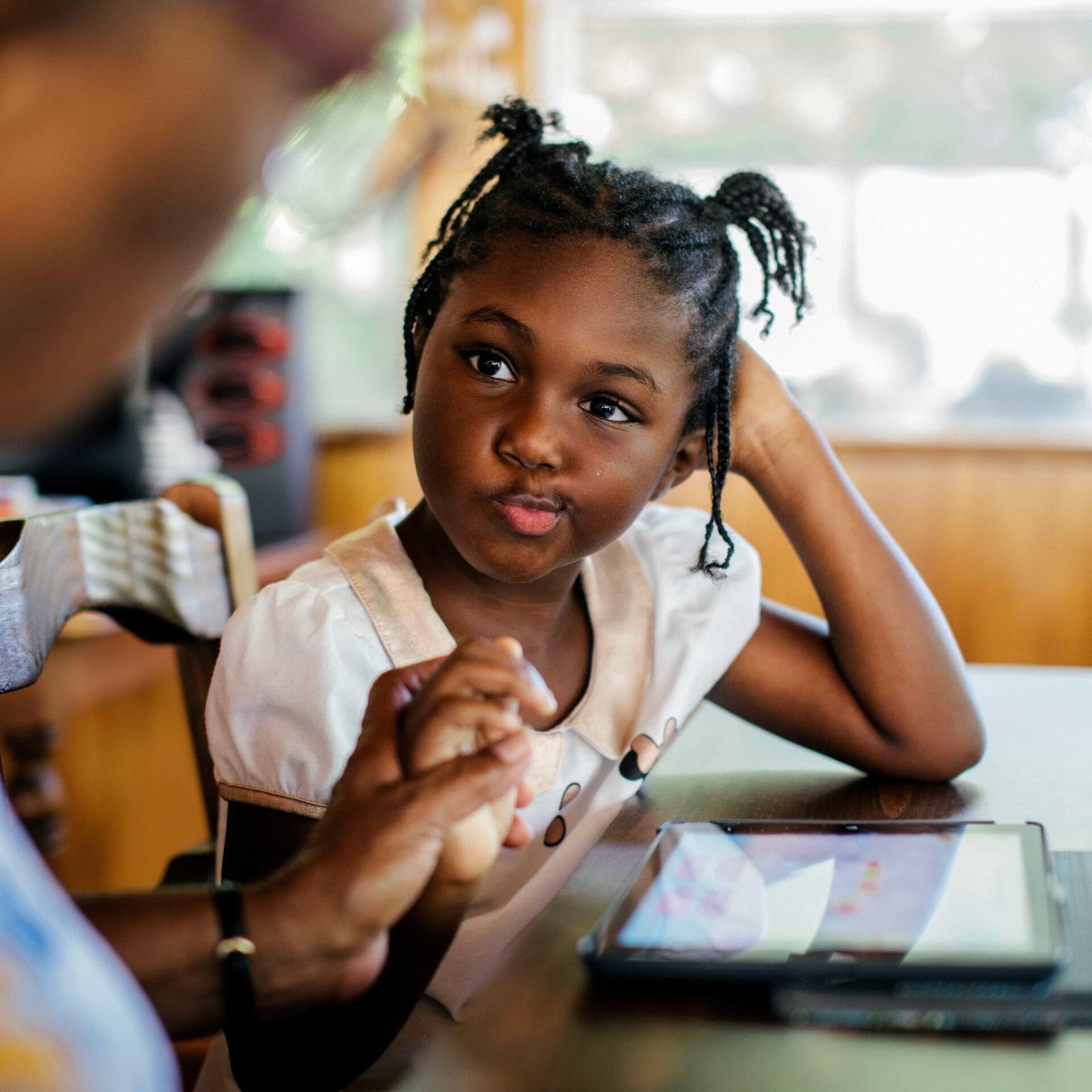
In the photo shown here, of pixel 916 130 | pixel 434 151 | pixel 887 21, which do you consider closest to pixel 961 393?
pixel 916 130

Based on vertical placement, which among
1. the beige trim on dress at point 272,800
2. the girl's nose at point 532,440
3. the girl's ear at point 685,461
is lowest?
the beige trim on dress at point 272,800

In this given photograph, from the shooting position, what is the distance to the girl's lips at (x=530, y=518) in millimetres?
792

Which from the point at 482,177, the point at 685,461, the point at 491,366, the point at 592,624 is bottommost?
the point at 592,624

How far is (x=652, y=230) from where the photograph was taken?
2.78 ft

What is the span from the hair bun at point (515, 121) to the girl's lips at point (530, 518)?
0.32 metres

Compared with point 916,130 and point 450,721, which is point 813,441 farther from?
point 916,130

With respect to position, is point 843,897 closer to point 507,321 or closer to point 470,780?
point 470,780

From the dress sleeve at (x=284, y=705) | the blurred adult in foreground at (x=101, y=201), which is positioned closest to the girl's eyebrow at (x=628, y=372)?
the dress sleeve at (x=284, y=705)

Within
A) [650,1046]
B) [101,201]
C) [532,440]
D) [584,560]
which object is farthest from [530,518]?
[101,201]

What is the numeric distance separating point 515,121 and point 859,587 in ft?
1.49

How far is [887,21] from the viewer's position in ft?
9.05

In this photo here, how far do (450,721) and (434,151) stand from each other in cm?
230

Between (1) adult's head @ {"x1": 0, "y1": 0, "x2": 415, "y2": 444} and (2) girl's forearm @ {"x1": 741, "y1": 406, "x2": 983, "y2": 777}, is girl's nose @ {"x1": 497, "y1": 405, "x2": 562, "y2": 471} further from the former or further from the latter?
(1) adult's head @ {"x1": 0, "y1": 0, "x2": 415, "y2": 444}

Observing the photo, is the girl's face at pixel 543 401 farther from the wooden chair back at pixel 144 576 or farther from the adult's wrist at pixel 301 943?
the adult's wrist at pixel 301 943
